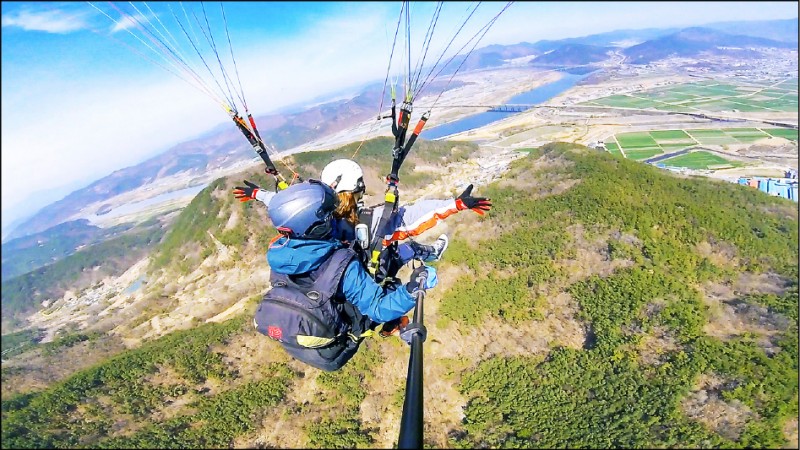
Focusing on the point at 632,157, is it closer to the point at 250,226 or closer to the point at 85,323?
the point at 250,226

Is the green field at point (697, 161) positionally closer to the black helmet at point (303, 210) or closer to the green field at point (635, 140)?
the green field at point (635, 140)

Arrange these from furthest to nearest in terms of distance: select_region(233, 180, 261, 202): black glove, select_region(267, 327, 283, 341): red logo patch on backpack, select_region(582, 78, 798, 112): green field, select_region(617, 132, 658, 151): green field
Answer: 1. select_region(582, 78, 798, 112): green field
2. select_region(617, 132, 658, 151): green field
3. select_region(233, 180, 261, 202): black glove
4. select_region(267, 327, 283, 341): red logo patch on backpack

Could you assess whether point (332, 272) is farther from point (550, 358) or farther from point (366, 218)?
point (550, 358)

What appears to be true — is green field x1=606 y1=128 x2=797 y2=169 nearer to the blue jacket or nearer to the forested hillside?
the forested hillside

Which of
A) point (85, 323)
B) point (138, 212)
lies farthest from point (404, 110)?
point (138, 212)

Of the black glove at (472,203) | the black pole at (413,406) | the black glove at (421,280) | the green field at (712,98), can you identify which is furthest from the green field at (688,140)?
the black pole at (413,406)

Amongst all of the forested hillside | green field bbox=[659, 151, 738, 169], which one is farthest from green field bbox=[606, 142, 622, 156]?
the forested hillside
